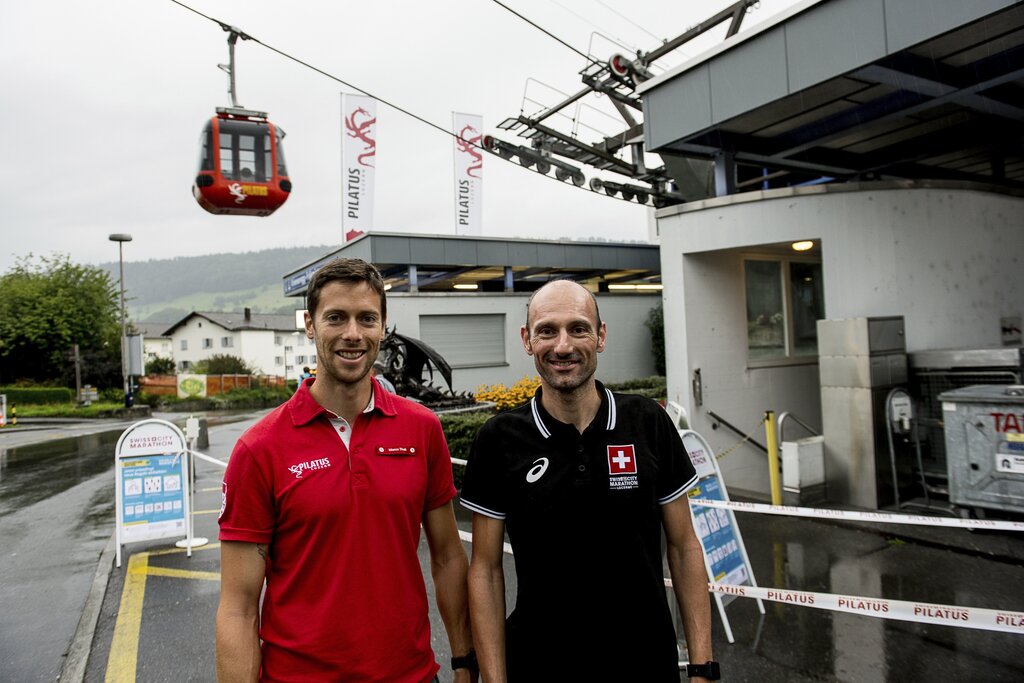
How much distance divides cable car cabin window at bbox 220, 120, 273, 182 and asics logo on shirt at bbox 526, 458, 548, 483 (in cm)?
1025

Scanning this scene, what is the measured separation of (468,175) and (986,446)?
18.0 metres

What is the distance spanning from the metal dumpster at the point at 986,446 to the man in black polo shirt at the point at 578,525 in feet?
18.4

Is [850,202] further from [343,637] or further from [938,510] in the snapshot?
[343,637]

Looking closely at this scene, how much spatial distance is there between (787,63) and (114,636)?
28.3ft

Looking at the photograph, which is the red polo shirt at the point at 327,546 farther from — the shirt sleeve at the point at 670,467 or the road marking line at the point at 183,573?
the road marking line at the point at 183,573

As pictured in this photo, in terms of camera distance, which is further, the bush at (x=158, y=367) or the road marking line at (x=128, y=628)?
the bush at (x=158, y=367)

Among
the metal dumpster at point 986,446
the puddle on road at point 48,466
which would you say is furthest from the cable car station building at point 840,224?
the puddle on road at point 48,466

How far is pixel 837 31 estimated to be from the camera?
6.42 m

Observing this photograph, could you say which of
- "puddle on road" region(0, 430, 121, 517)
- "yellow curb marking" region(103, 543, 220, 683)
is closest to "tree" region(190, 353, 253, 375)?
"puddle on road" region(0, 430, 121, 517)

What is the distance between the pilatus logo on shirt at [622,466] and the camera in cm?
211

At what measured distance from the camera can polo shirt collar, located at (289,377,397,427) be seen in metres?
2.12

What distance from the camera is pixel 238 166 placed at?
34.7 feet

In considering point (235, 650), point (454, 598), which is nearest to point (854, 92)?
point (454, 598)

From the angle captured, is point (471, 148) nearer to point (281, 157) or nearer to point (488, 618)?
point (281, 157)
